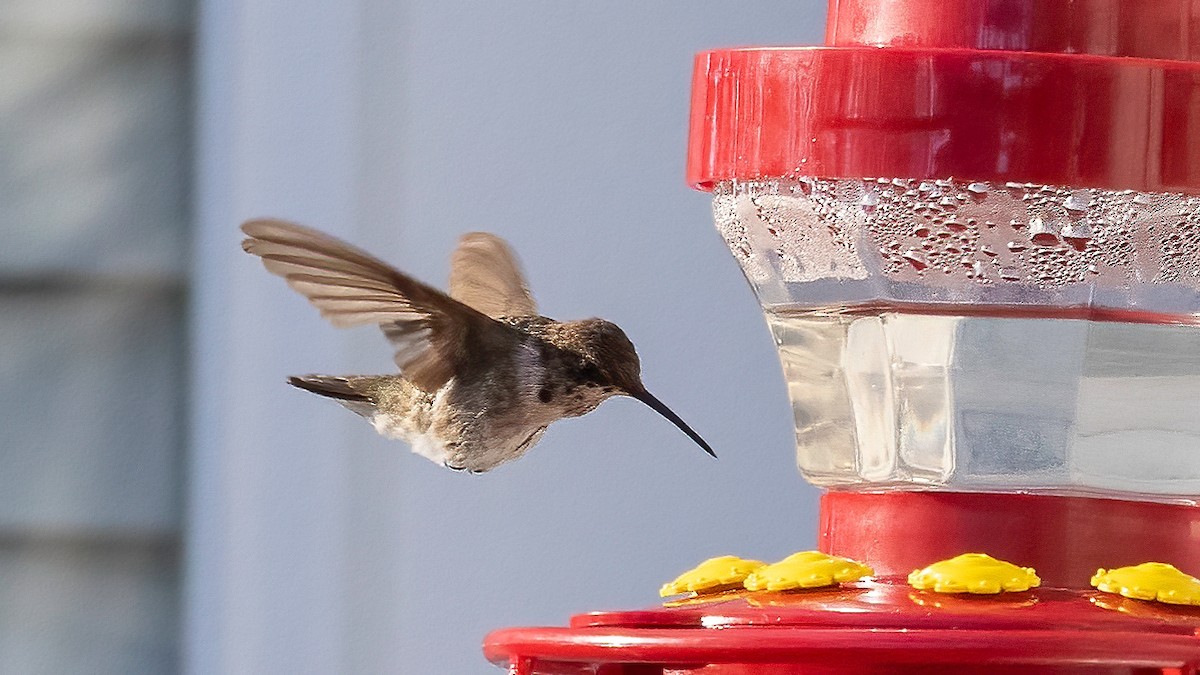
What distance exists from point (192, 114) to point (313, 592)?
84 centimetres

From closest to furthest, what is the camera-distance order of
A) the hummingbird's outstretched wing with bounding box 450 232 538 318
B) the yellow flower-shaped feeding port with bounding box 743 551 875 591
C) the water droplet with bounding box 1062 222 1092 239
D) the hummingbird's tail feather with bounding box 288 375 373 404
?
the yellow flower-shaped feeding port with bounding box 743 551 875 591, the water droplet with bounding box 1062 222 1092 239, the hummingbird's tail feather with bounding box 288 375 373 404, the hummingbird's outstretched wing with bounding box 450 232 538 318

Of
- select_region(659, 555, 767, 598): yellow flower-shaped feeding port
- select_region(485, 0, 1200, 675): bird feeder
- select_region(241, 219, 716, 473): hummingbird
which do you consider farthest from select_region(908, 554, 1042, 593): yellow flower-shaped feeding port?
select_region(241, 219, 716, 473): hummingbird

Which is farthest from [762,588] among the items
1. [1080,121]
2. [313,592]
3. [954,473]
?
[313,592]

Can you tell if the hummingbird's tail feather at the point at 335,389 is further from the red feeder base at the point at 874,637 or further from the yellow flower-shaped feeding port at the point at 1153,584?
the yellow flower-shaped feeding port at the point at 1153,584

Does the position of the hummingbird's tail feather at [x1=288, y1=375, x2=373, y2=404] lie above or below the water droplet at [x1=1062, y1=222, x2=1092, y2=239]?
below

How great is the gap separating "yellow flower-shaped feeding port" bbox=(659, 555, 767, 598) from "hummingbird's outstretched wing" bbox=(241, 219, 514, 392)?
0.45 meters

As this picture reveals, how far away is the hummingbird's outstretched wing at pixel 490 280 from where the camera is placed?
2201mm

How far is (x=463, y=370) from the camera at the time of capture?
6.31 ft

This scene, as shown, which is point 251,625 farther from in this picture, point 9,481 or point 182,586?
point 9,481

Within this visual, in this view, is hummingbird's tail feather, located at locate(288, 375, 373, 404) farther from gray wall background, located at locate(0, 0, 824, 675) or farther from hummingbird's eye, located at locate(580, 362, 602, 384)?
gray wall background, located at locate(0, 0, 824, 675)

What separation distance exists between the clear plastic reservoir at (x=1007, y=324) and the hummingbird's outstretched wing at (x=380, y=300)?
14.9 inches

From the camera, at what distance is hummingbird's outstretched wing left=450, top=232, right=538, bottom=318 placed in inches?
86.7

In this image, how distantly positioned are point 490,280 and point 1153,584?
1241 mm

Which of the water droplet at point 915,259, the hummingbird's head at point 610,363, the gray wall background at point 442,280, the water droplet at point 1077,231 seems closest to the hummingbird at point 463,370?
the hummingbird's head at point 610,363
